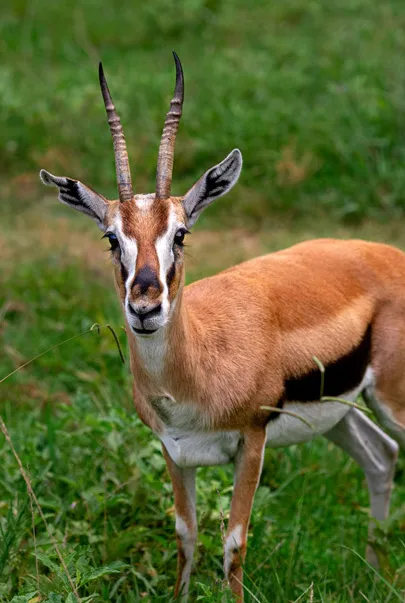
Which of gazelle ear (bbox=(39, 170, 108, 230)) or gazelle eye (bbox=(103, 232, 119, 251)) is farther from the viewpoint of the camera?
gazelle ear (bbox=(39, 170, 108, 230))

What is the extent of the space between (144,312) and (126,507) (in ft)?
4.81

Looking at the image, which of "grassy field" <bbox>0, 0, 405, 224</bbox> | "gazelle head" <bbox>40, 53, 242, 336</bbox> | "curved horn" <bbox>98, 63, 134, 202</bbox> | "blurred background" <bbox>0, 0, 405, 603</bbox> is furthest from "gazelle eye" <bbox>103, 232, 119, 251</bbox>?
"grassy field" <bbox>0, 0, 405, 224</bbox>

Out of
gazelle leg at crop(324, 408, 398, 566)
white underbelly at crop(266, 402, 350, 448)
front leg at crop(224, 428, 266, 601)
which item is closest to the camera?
front leg at crop(224, 428, 266, 601)

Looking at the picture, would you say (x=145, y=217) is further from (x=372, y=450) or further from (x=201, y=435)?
(x=372, y=450)

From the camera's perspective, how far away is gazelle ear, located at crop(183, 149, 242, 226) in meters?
3.86

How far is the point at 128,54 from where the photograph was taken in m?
11.3

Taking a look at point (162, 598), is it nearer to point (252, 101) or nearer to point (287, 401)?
point (287, 401)

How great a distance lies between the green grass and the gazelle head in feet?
2.53

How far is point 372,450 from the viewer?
4969mm

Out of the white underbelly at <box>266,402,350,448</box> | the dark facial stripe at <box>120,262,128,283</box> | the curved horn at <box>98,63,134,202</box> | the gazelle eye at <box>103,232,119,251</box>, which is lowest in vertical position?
the white underbelly at <box>266,402,350,448</box>

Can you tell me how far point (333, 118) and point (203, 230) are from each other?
56.3 inches

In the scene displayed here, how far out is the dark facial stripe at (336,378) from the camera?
13.9 ft

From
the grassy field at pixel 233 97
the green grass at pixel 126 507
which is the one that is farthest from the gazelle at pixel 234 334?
the grassy field at pixel 233 97

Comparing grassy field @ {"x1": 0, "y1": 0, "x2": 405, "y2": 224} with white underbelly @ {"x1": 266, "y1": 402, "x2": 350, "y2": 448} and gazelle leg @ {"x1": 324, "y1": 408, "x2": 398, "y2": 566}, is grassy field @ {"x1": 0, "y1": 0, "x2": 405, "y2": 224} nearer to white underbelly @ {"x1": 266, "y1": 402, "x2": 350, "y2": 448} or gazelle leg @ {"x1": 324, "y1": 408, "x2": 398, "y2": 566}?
gazelle leg @ {"x1": 324, "y1": 408, "x2": 398, "y2": 566}
